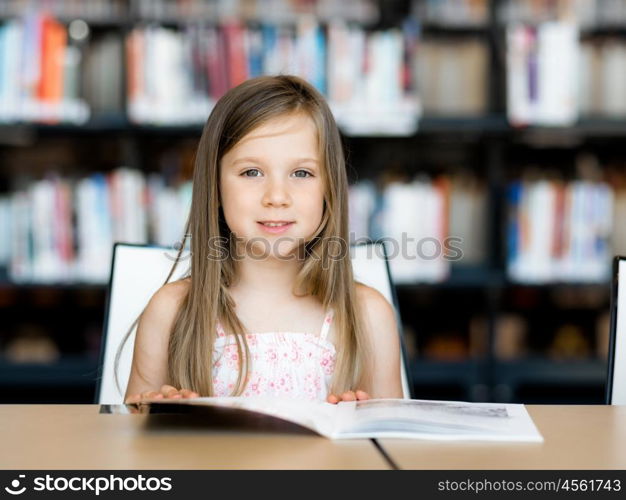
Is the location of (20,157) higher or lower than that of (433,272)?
higher

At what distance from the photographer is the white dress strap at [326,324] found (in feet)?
4.35

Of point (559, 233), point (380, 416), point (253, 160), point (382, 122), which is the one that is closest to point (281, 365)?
point (253, 160)

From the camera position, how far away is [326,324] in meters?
1.33

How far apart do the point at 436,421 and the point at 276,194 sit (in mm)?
522

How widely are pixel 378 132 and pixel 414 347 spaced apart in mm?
786

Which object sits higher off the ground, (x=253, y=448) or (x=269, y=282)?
(x=269, y=282)

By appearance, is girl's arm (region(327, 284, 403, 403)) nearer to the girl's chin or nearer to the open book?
the girl's chin

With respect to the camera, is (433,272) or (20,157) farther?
(20,157)

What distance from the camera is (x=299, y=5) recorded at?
2.64m

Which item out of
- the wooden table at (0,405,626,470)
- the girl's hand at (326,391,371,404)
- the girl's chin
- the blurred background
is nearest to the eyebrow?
the girl's chin

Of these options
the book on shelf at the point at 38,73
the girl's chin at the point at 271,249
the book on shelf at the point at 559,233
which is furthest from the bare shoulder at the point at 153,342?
the book on shelf at the point at 559,233

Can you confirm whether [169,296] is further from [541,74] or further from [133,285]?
[541,74]
